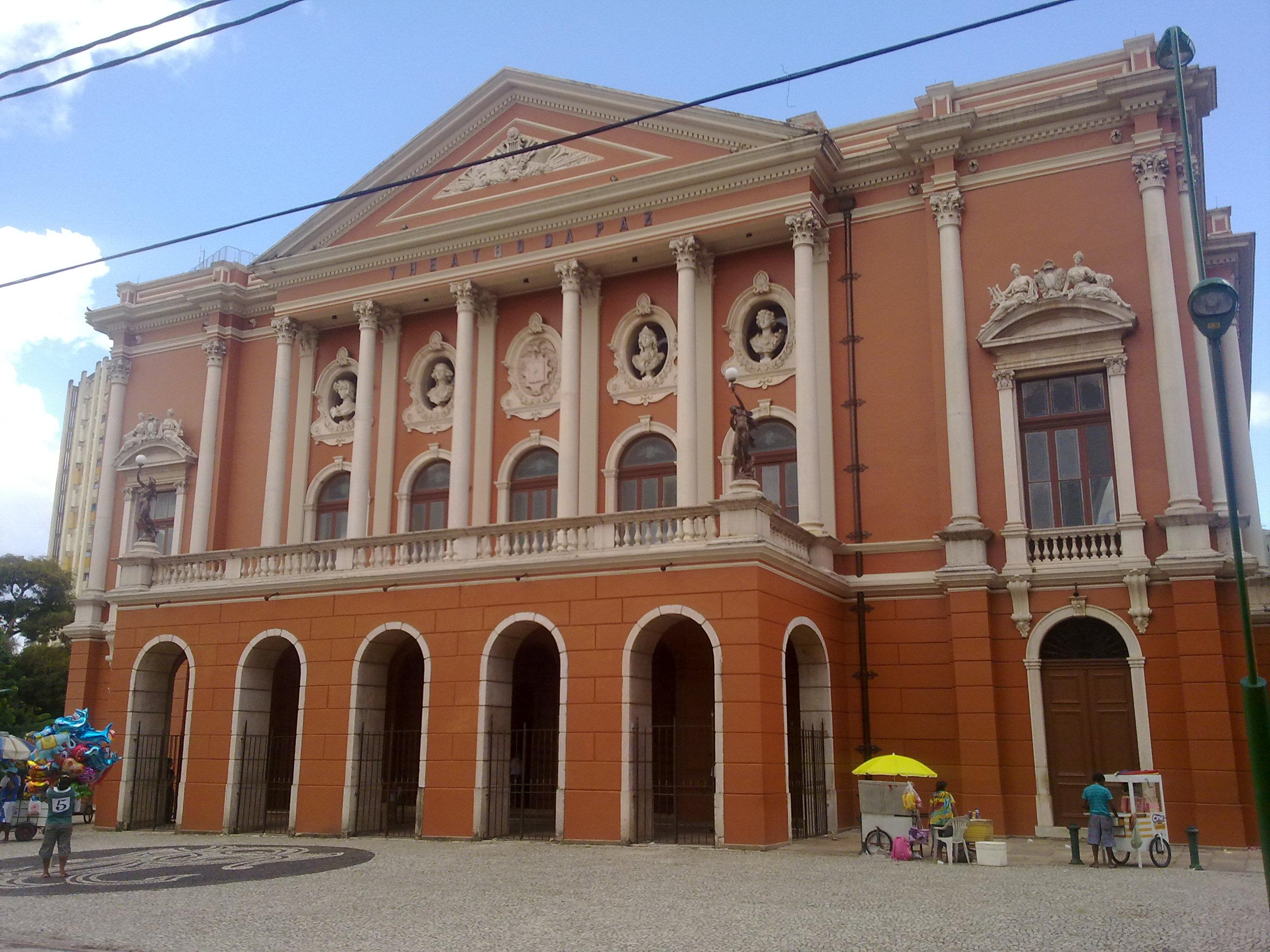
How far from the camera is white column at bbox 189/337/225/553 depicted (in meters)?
30.6

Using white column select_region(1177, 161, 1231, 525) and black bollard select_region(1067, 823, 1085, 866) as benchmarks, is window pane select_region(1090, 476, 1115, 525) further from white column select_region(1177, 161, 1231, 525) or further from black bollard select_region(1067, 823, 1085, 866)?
black bollard select_region(1067, 823, 1085, 866)

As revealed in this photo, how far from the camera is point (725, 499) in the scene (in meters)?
19.5

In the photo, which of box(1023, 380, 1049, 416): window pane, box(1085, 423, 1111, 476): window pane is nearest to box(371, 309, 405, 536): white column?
box(1023, 380, 1049, 416): window pane

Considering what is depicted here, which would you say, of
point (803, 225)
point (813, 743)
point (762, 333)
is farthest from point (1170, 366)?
point (813, 743)

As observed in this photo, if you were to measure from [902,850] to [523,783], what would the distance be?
6.83 meters

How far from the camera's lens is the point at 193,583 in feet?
82.0

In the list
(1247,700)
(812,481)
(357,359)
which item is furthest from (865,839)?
(357,359)

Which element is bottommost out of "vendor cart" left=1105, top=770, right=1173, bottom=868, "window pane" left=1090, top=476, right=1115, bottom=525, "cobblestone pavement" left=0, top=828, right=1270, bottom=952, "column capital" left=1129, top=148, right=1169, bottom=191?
"cobblestone pavement" left=0, top=828, right=1270, bottom=952

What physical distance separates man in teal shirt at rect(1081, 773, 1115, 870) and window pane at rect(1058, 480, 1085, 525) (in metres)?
6.68

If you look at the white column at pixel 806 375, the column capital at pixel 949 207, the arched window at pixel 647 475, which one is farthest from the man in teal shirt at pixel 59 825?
the column capital at pixel 949 207

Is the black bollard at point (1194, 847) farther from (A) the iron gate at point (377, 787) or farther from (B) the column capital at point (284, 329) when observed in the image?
(B) the column capital at point (284, 329)

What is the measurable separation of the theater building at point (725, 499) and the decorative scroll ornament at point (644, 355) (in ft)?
0.31

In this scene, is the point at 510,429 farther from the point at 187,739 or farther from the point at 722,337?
the point at 187,739

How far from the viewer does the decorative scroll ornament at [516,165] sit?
89.9 feet
